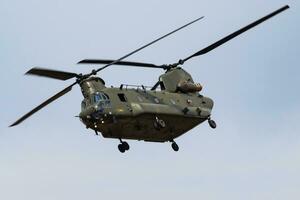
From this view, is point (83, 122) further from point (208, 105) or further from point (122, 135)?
point (208, 105)

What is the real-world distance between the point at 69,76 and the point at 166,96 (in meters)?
8.18

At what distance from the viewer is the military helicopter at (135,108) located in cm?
6631

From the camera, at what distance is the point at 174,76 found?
75062mm

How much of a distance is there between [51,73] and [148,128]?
892 cm

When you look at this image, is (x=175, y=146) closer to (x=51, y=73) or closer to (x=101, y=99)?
(x=101, y=99)

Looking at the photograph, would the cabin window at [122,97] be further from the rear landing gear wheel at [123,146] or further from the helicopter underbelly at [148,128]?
the rear landing gear wheel at [123,146]

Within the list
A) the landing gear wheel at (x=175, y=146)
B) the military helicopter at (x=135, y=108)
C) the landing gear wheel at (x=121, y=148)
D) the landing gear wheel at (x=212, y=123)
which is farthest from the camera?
the landing gear wheel at (x=212, y=123)

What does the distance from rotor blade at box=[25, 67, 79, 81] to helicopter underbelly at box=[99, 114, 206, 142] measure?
18.7ft

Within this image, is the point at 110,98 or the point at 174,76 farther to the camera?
the point at 174,76

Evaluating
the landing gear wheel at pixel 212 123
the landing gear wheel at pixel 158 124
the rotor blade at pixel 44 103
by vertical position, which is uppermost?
the rotor blade at pixel 44 103

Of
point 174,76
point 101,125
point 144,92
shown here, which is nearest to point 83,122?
point 101,125

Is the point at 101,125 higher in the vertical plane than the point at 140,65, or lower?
lower

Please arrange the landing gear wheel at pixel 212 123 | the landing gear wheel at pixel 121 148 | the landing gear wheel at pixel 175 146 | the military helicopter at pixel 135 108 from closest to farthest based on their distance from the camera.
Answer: the military helicopter at pixel 135 108, the landing gear wheel at pixel 121 148, the landing gear wheel at pixel 175 146, the landing gear wheel at pixel 212 123

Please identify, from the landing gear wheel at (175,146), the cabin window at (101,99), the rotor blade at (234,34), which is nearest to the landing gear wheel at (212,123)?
the landing gear wheel at (175,146)
